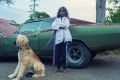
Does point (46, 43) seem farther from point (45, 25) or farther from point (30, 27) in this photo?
point (30, 27)

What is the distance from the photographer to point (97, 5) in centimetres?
1491

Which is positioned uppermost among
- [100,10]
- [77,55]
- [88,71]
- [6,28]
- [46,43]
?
[100,10]

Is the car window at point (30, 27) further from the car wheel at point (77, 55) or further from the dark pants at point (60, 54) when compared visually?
the dark pants at point (60, 54)

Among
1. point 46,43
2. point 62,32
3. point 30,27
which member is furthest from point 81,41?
point 30,27

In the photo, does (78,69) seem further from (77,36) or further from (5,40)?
(5,40)

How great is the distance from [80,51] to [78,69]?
524mm

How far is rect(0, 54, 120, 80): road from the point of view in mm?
9627

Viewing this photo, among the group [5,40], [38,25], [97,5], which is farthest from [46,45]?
[97,5]

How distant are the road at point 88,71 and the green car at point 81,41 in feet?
1.33

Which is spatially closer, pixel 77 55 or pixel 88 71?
pixel 88 71

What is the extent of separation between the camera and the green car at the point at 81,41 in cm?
1035

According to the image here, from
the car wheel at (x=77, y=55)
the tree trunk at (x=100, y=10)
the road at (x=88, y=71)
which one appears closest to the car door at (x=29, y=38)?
the road at (x=88, y=71)

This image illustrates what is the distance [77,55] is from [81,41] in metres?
0.44

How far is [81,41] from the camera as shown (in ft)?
35.1
